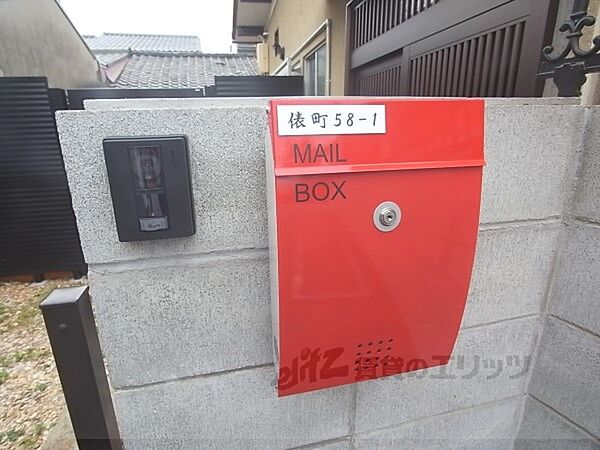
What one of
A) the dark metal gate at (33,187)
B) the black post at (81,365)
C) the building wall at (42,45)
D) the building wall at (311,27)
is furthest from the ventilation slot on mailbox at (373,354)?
the building wall at (42,45)

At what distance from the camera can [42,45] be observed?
6828 millimetres

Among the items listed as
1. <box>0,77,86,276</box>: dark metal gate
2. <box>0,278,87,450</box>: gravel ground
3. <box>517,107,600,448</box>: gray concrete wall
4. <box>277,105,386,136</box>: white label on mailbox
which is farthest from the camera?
<box>0,77,86,276</box>: dark metal gate

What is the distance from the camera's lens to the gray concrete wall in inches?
43.8

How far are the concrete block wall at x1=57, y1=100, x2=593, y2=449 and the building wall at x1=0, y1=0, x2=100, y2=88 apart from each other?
5.69 m

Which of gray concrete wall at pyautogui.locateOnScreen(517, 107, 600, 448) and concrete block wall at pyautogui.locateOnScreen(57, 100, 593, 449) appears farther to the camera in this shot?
gray concrete wall at pyautogui.locateOnScreen(517, 107, 600, 448)

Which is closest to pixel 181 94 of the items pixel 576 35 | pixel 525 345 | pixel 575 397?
pixel 576 35

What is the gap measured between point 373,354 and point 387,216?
0.41 m

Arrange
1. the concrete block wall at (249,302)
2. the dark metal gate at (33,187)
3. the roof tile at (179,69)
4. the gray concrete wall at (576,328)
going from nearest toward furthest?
the concrete block wall at (249,302) < the gray concrete wall at (576,328) < the dark metal gate at (33,187) < the roof tile at (179,69)

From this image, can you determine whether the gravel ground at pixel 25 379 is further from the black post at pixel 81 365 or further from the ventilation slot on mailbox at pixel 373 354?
the ventilation slot on mailbox at pixel 373 354

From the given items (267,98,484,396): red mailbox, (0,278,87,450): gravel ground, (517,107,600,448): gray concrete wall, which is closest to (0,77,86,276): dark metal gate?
(0,278,87,450): gravel ground

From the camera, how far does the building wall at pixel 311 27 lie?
4574 mm

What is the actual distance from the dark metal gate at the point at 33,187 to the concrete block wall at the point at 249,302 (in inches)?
138

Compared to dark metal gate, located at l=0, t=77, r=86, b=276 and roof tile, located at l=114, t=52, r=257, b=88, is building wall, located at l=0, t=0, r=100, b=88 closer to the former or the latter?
roof tile, located at l=114, t=52, r=257, b=88

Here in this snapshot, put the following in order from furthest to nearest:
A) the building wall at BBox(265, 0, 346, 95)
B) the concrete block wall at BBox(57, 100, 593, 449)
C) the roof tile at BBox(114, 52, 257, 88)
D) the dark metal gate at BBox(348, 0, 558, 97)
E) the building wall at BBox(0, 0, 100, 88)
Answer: the roof tile at BBox(114, 52, 257, 88) → the building wall at BBox(0, 0, 100, 88) → the building wall at BBox(265, 0, 346, 95) → the dark metal gate at BBox(348, 0, 558, 97) → the concrete block wall at BBox(57, 100, 593, 449)
